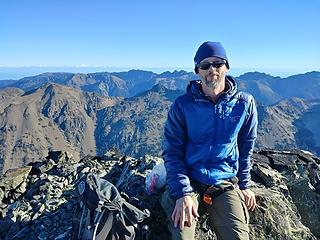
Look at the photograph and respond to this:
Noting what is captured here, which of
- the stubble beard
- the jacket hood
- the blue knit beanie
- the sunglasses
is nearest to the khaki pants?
the jacket hood

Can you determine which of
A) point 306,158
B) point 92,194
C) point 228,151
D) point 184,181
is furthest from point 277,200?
point 306,158

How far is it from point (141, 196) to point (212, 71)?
5505 mm

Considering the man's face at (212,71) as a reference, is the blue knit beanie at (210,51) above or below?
above

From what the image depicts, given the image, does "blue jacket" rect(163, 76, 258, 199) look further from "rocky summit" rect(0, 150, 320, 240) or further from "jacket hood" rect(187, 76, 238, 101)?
"rocky summit" rect(0, 150, 320, 240)

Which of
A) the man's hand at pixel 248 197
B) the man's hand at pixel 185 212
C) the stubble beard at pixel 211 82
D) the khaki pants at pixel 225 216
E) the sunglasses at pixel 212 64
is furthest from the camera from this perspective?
the man's hand at pixel 248 197

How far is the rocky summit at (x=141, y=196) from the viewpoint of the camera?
11930 millimetres

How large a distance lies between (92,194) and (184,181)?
236cm

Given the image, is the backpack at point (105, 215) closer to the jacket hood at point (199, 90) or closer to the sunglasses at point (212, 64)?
the jacket hood at point (199, 90)

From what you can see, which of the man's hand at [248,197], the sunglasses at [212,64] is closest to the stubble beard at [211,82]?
the sunglasses at [212,64]

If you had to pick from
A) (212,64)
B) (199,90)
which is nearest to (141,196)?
(199,90)

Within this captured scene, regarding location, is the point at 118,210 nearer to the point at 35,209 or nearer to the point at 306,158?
the point at 35,209

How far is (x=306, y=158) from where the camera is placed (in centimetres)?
2000

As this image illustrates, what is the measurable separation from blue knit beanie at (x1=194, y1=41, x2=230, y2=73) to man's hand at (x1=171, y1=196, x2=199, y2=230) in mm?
Result: 3066

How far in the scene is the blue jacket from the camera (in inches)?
366
